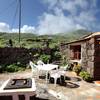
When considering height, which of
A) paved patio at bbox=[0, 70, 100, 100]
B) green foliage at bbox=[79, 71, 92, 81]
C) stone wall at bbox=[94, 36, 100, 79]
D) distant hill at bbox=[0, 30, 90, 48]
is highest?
distant hill at bbox=[0, 30, 90, 48]

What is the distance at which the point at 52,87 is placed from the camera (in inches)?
339

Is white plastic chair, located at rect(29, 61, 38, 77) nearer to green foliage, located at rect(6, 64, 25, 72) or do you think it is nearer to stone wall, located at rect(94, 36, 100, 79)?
green foliage, located at rect(6, 64, 25, 72)

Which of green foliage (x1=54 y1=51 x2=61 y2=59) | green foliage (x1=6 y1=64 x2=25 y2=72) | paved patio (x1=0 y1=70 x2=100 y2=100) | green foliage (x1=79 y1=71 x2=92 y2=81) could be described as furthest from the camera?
green foliage (x1=54 y1=51 x2=61 y2=59)

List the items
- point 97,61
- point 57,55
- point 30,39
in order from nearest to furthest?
point 97,61 < point 57,55 < point 30,39

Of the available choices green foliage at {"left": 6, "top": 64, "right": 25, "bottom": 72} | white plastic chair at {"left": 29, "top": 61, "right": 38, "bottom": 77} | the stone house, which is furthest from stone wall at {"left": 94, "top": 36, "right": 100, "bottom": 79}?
green foliage at {"left": 6, "top": 64, "right": 25, "bottom": 72}

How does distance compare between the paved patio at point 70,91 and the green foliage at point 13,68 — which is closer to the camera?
the paved patio at point 70,91

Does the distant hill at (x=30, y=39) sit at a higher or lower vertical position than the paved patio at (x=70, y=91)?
higher

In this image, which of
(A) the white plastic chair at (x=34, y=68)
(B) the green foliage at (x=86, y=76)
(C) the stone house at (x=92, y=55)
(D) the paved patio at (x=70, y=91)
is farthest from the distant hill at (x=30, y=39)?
(D) the paved patio at (x=70, y=91)

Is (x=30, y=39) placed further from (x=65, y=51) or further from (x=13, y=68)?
(x=13, y=68)

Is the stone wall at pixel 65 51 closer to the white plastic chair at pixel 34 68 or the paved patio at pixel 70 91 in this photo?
the white plastic chair at pixel 34 68

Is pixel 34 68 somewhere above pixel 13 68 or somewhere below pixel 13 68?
above

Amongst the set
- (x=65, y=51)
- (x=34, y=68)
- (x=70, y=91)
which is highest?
(x=65, y=51)

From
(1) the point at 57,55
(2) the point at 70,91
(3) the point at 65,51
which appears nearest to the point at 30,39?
(1) the point at 57,55

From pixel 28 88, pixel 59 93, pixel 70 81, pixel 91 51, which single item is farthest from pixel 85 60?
pixel 28 88
